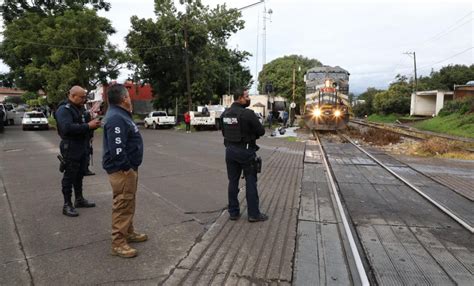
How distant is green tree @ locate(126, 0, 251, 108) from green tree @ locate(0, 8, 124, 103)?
418 centimetres

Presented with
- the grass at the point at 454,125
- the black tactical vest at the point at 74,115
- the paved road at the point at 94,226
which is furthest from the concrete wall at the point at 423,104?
the black tactical vest at the point at 74,115

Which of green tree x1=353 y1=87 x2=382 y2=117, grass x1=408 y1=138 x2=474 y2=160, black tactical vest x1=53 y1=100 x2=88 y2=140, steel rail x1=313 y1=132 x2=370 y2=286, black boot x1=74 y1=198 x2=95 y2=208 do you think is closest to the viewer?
steel rail x1=313 y1=132 x2=370 y2=286

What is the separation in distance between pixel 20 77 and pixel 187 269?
36.7m

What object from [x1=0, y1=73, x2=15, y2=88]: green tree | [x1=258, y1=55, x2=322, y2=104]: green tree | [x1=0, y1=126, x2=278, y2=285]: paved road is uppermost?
[x1=258, y1=55, x2=322, y2=104]: green tree

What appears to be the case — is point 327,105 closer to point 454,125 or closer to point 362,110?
point 454,125

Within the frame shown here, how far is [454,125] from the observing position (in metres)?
31.3

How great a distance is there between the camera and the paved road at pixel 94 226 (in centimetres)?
395

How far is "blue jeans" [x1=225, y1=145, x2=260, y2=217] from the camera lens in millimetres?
5648

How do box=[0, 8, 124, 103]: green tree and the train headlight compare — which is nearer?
the train headlight

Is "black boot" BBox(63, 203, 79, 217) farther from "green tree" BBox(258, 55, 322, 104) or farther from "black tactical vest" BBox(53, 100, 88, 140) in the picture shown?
"green tree" BBox(258, 55, 322, 104)

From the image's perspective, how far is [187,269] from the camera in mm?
4059

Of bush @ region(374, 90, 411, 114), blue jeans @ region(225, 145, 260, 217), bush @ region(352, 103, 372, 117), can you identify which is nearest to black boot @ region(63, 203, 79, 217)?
blue jeans @ region(225, 145, 260, 217)

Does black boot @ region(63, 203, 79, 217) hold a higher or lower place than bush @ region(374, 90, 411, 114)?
lower

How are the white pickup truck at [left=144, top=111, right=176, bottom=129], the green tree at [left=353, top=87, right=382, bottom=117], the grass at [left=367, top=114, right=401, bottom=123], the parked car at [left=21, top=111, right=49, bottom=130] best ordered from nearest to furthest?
the parked car at [left=21, top=111, right=49, bottom=130] < the white pickup truck at [left=144, top=111, right=176, bottom=129] < the grass at [left=367, top=114, right=401, bottom=123] < the green tree at [left=353, top=87, right=382, bottom=117]
